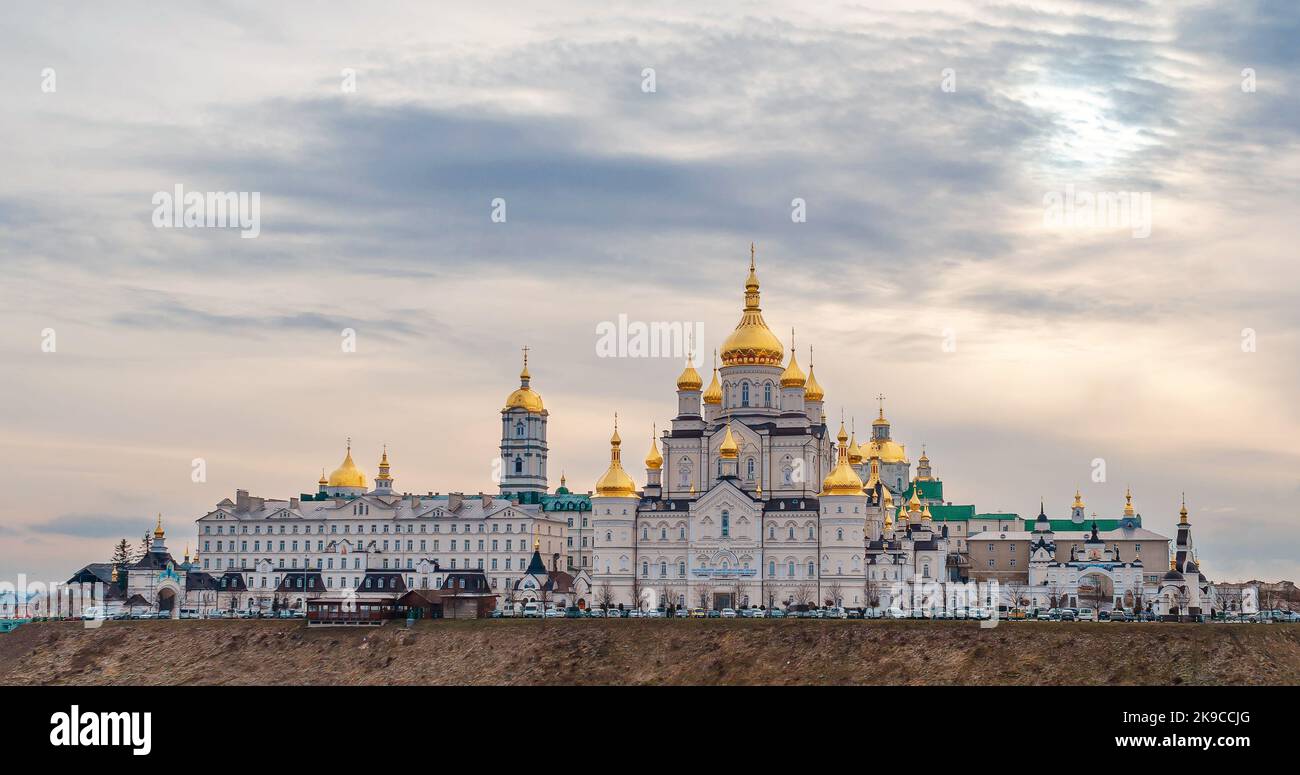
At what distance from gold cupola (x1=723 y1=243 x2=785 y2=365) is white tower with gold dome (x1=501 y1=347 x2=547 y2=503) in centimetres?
3043

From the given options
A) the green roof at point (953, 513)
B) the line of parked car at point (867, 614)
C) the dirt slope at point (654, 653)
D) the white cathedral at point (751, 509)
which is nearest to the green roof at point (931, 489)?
the green roof at point (953, 513)

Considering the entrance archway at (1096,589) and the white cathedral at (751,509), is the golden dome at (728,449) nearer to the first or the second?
the white cathedral at (751,509)

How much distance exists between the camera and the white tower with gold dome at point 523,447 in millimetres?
138750

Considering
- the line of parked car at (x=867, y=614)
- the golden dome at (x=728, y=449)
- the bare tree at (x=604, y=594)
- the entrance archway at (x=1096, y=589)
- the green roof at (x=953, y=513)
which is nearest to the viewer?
the line of parked car at (x=867, y=614)

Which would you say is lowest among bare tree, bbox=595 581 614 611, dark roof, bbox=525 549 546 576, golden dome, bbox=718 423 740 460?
bare tree, bbox=595 581 614 611

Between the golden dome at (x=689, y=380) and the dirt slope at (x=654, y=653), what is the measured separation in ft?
84.0

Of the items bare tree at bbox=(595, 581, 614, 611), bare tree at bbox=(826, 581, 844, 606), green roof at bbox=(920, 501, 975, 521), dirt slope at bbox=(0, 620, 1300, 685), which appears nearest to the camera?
dirt slope at bbox=(0, 620, 1300, 685)

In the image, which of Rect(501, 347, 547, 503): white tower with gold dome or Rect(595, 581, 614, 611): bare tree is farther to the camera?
Rect(501, 347, 547, 503): white tower with gold dome

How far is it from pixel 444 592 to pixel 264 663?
60.7 feet

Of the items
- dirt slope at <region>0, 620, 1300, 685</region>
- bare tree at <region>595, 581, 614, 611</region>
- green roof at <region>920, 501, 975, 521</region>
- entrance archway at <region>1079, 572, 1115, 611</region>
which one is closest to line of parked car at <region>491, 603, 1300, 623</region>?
bare tree at <region>595, 581, 614, 611</region>

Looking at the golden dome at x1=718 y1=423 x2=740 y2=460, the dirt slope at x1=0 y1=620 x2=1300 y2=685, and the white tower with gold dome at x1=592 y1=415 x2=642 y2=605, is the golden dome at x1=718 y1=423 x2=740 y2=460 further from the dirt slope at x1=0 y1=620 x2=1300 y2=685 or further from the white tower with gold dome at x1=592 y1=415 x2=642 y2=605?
the dirt slope at x1=0 y1=620 x2=1300 y2=685

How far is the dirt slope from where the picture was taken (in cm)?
7800
